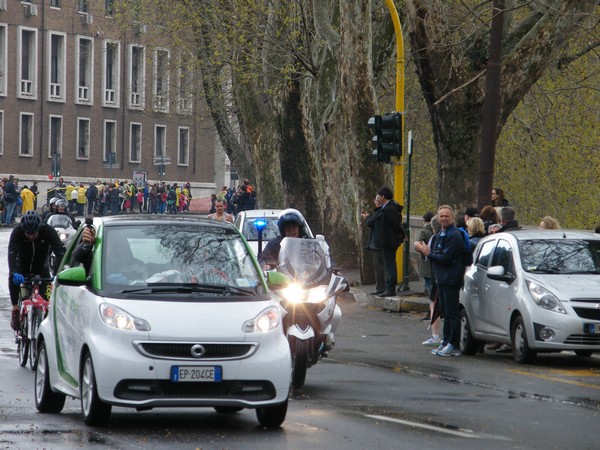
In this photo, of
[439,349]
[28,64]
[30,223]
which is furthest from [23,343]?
[28,64]

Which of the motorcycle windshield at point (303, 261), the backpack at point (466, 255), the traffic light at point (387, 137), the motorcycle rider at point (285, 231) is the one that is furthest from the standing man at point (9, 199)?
the motorcycle windshield at point (303, 261)

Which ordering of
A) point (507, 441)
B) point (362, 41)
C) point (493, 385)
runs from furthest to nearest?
1. point (362, 41)
2. point (493, 385)
3. point (507, 441)

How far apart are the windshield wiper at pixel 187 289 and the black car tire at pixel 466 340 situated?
757 cm

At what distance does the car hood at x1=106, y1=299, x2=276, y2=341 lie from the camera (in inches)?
407

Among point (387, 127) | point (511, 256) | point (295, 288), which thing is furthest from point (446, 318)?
point (387, 127)

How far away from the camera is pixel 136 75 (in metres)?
91.4

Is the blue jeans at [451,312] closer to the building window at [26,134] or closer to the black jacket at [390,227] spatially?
the black jacket at [390,227]

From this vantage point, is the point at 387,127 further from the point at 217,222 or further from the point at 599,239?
the point at 217,222

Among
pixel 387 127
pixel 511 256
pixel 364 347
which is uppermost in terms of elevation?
pixel 387 127

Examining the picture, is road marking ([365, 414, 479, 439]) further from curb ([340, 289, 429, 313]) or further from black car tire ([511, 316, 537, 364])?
curb ([340, 289, 429, 313])

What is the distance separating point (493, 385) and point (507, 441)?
409 centimetres

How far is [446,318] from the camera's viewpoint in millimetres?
18109

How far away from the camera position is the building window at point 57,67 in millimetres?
85562

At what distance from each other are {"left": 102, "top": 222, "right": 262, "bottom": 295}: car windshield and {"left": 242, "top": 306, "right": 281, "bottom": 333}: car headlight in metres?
0.33
